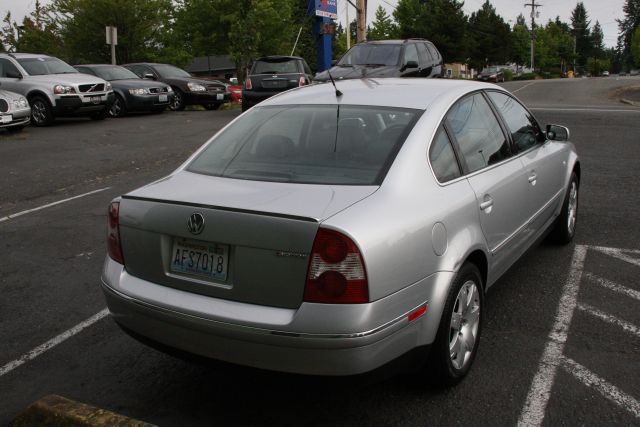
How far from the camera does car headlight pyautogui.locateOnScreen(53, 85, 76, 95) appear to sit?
16.1 metres

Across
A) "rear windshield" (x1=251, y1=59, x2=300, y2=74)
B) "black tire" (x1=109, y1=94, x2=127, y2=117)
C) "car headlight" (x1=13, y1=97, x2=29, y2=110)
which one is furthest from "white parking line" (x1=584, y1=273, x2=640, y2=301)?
"black tire" (x1=109, y1=94, x2=127, y2=117)

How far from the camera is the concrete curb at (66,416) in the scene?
269 centimetres

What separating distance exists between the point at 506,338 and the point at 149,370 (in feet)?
6.92

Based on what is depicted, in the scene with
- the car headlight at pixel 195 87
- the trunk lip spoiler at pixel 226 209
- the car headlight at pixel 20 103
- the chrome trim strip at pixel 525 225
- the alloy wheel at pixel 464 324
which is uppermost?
the car headlight at pixel 195 87

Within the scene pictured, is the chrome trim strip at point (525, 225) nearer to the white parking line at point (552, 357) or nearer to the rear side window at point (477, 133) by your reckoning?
the rear side window at point (477, 133)

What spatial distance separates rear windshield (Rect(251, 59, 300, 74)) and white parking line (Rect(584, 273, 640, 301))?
1319 cm

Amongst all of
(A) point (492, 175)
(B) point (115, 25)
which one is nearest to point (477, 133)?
(A) point (492, 175)

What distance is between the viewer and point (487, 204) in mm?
3646

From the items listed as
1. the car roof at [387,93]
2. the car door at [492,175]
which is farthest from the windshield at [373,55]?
the car door at [492,175]

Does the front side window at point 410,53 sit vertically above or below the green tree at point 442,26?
below

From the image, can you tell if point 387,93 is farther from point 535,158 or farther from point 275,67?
point 275,67

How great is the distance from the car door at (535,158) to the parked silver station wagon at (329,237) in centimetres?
41

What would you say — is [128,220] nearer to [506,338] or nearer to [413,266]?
[413,266]

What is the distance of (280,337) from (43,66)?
55.1ft
